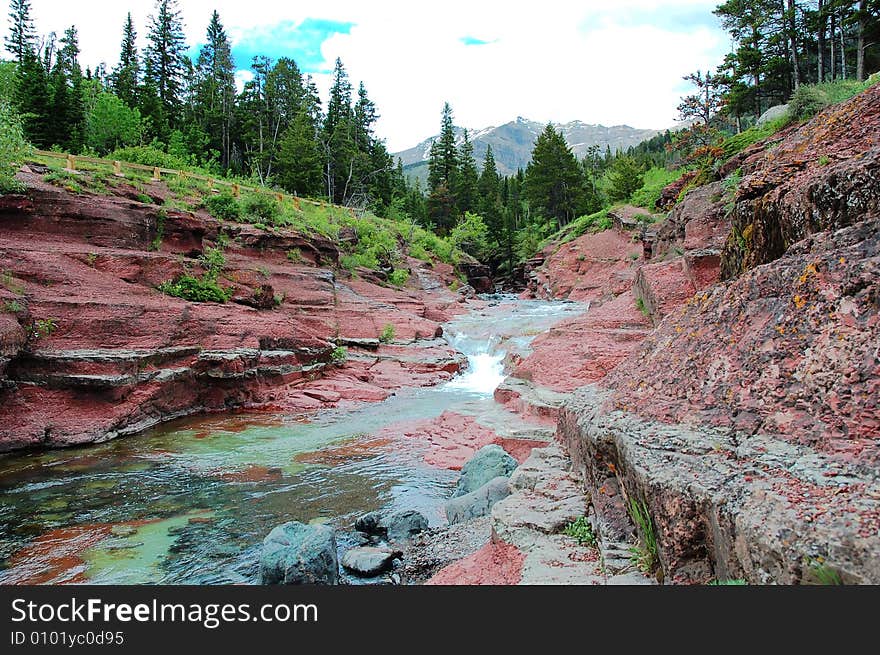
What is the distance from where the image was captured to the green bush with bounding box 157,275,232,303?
15.7 meters

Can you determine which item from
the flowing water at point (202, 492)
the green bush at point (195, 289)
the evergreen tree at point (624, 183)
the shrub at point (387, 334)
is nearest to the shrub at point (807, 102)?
the flowing water at point (202, 492)

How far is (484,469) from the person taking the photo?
8.03 m

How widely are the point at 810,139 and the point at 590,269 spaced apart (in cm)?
3219

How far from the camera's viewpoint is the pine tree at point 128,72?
47.7 m

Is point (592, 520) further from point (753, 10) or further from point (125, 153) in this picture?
Result: point (753, 10)

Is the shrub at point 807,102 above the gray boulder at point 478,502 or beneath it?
above

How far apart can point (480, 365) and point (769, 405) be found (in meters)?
17.3

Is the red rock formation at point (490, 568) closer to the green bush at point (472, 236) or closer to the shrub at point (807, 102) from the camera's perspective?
the shrub at point (807, 102)

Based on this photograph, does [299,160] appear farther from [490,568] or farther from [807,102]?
[490,568]

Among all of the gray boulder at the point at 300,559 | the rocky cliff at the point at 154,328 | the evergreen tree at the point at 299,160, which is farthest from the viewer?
the evergreen tree at the point at 299,160

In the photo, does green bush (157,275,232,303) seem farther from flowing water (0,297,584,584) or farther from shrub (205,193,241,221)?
shrub (205,193,241,221)

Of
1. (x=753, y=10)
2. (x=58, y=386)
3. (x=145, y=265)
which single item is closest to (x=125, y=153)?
(x=145, y=265)

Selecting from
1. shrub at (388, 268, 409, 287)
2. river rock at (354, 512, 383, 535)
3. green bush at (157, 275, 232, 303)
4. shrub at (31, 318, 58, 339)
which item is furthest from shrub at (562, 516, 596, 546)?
shrub at (388, 268, 409, 287)

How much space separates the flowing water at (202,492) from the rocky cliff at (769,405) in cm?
414
